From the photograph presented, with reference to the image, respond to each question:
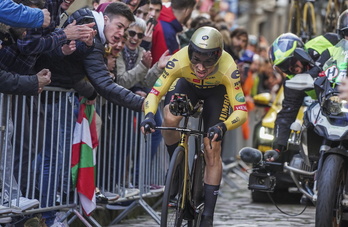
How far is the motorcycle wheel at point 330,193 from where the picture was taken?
8.07m

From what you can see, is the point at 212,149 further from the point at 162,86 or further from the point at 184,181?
the point at 162,86

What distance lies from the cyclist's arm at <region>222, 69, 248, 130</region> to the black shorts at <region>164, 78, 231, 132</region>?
21cm

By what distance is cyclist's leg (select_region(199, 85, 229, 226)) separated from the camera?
887 centimetres

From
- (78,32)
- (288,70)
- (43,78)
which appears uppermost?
(78,32)

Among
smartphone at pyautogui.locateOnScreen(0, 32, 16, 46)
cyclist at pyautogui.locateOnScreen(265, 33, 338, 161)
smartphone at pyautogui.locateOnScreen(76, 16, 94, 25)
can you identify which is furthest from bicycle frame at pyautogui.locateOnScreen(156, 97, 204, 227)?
cyclist at pyautogui.locateOnScreen(265, 33, 338, 161)

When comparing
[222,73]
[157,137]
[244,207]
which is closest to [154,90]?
[222,73]

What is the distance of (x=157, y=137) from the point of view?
451 inches

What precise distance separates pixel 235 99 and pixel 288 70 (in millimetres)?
1821

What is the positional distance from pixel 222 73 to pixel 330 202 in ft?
4.71

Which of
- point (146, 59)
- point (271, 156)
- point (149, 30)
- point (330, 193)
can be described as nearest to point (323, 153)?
point (330, 193)

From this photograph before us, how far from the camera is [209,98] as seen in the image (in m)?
9.04

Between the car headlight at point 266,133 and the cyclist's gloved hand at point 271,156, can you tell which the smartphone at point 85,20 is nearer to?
the cyclist's gloved hand at point 271,156

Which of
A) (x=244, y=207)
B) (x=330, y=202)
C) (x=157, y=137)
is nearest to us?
(x=330, y=202)

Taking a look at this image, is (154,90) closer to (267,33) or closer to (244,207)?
(244,207)
